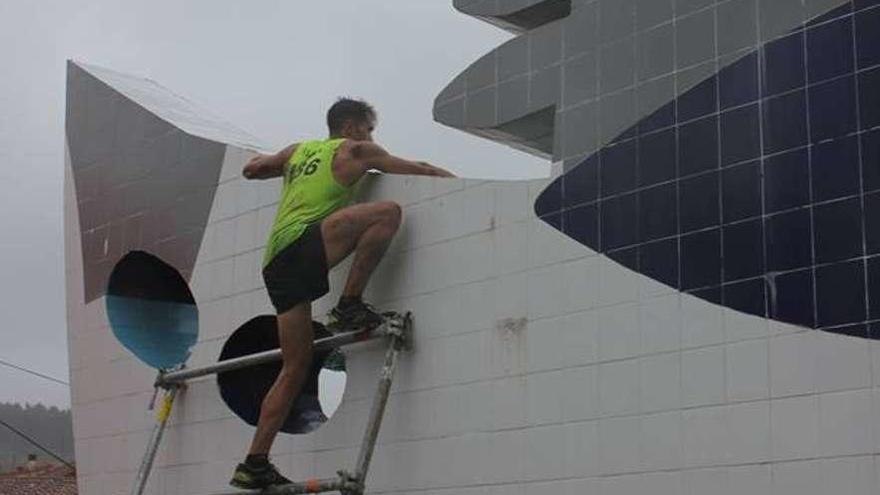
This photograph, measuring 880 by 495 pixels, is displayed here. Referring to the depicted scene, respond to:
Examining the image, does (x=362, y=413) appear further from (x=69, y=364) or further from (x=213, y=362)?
(x=69, y=364)

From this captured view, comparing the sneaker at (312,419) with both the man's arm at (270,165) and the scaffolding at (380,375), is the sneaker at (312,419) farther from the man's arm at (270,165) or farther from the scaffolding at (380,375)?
the man's arm at (270,165)

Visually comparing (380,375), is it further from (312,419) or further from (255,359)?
(312,419)

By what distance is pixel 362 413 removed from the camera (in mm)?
10039

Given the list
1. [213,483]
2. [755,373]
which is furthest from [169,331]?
[755,373]

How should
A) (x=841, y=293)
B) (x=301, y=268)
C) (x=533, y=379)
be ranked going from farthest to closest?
(x=301, y=268), (x=533, y=379), (x=841, y=293)

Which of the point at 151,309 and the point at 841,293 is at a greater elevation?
the point at 151,309

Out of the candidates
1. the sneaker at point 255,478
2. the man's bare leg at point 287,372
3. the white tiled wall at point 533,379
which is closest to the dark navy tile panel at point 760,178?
the white tiled wall at point 533,379

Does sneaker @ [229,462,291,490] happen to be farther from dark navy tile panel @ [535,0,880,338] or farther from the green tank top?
dark navy tile panel @ [535,0,880,338]

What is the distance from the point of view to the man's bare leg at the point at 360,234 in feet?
32.5

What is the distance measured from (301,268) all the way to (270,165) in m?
0.90

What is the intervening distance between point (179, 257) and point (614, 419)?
14.7 feet

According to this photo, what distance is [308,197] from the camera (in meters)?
10.0

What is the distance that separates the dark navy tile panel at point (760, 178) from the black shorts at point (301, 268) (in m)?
1.85

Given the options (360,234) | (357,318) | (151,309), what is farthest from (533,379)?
(151,309)
